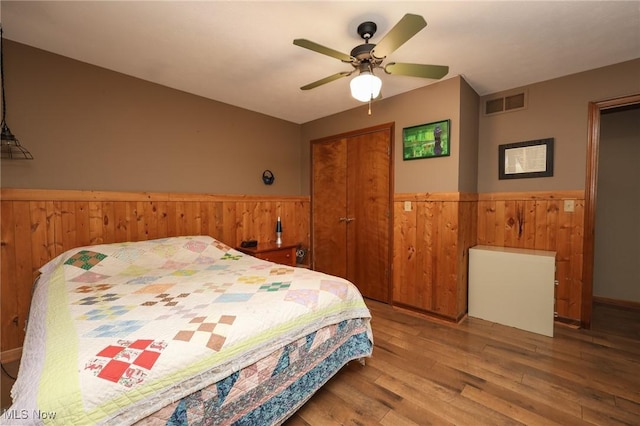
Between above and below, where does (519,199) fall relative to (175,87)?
below

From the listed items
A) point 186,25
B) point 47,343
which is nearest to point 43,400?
point 47,343

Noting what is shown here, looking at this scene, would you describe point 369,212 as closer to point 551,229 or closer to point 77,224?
point 551,229

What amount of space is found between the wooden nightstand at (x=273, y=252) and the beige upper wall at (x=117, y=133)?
0.74 m

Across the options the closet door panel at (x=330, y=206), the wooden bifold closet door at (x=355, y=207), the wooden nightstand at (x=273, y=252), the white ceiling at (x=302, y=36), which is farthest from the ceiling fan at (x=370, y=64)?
the wooden nightstand at (x=273, y=252)

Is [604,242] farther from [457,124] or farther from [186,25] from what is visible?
[186,25]

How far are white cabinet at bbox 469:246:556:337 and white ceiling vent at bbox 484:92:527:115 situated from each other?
1453 millimetres

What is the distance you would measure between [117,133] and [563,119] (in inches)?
163

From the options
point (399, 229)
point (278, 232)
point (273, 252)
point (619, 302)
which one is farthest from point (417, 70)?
point (619, 302)

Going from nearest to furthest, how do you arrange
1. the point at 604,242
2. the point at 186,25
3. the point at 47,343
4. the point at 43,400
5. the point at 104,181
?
the point at 43,400 → the point at 47,343 → the point at 186,25 → the point at 104,181 → the point at 604,242

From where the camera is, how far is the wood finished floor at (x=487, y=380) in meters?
1.47

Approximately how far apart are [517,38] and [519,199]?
1525mm

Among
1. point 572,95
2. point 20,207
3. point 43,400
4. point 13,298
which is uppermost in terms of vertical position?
point 572,95

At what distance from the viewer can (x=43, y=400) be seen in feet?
2.51

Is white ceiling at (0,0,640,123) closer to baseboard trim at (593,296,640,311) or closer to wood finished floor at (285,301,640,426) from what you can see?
wood finished floor at (285,301,640,426)
